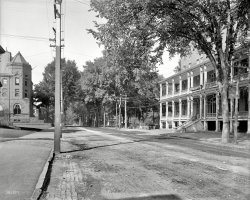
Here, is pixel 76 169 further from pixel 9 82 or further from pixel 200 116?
pixel 9 82

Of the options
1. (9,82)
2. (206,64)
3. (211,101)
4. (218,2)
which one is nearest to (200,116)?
(211,101)

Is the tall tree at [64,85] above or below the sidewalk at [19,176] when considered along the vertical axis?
above

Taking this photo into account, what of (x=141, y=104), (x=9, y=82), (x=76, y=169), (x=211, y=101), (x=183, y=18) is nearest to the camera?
(x=76, y=169)

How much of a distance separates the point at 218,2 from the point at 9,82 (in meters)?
64.2

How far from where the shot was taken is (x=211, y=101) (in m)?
48.5

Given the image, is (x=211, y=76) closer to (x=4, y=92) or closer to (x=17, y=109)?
(x=17, y=109)

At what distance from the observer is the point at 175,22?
25.1 metres

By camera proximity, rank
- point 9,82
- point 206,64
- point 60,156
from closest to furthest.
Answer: point 60,156 < point 206,64 < point 9,82

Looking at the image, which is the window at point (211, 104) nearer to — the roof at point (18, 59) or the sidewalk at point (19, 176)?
the sidewalk at point (19, 176)

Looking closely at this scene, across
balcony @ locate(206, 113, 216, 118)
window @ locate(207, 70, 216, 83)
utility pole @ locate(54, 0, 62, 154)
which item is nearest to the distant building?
window @ locate(207, 70, 216, 83)

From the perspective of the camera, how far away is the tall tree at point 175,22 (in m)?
23.5

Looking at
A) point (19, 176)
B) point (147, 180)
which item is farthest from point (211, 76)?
point (19, 176)

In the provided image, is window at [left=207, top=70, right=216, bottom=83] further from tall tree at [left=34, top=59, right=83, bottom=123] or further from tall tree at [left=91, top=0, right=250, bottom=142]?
tall tree at [left=34, top=59, right=83, bottom=123]

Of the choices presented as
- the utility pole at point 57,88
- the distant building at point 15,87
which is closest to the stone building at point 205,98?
the utility pole at point 57,88
